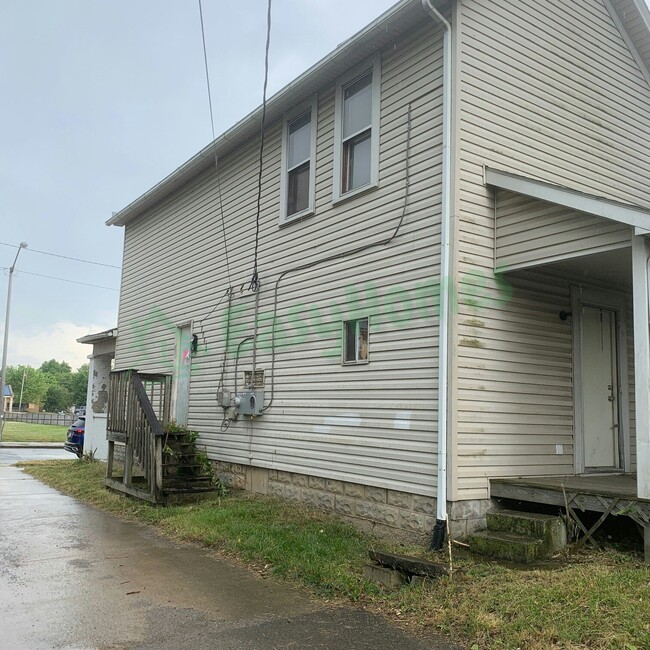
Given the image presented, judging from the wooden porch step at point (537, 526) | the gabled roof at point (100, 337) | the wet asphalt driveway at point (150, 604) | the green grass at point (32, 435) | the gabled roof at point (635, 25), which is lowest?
the green grass at point (32, 435)

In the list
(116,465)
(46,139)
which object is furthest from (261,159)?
(46,139)

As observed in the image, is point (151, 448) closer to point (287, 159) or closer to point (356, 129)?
point (287, 159)

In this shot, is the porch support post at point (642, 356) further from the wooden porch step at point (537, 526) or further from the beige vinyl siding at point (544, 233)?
the wooden porch step at point (537, 526)

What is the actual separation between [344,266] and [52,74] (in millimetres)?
19400

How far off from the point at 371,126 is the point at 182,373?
6.74m

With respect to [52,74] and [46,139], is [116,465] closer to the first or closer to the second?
[52,74]

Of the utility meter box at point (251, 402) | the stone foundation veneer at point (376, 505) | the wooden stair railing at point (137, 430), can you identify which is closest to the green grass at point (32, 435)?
the wooden stair railing at point (137, 430)

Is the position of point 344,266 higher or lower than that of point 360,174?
lower

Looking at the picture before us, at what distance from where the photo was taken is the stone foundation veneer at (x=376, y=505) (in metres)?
6.93

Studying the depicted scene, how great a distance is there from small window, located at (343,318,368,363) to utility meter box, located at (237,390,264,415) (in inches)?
81.8

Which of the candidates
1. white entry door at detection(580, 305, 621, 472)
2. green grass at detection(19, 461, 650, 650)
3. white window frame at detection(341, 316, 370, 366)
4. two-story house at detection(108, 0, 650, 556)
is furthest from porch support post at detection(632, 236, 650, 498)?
white window frame at detection(341, 316, 370, 366)

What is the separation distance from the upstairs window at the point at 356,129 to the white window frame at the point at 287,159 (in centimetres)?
57

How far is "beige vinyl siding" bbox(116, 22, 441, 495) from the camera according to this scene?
7586 millimetres

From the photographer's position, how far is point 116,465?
15711 mm
